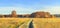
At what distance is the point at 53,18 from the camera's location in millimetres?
3898

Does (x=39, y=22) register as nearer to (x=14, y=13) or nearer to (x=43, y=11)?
(x=43, y=11)

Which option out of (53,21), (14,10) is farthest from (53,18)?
(14,10)

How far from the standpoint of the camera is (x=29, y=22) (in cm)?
385

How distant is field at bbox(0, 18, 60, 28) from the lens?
12.2 ft

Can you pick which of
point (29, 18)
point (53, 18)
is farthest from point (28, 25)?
point (53, 18)

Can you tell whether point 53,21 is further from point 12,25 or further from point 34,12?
point 12,25

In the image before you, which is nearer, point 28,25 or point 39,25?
point 28,25

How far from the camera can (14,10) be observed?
12.5 ft

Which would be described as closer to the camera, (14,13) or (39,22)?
(14,13)

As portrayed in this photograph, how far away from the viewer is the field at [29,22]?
371cm

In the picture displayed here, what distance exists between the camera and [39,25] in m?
3.97

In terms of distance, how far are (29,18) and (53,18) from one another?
345 mm

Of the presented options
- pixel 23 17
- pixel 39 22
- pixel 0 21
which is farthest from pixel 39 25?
pixel 0 21

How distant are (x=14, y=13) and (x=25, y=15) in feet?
0.62
